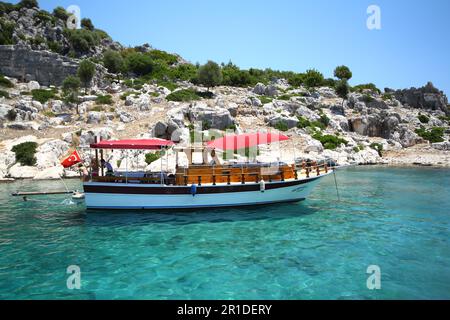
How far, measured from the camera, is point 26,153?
1201 inches

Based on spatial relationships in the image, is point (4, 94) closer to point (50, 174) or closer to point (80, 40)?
point (50, 174)

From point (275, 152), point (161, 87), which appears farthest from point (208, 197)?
point (161, 87)

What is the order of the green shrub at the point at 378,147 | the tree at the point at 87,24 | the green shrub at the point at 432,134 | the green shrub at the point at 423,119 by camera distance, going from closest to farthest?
the green shrub at the point at 378,147 < the green shrub at the point at 432,134 < the green shrub at the point at 423,119 < the tree at the point at 87,24

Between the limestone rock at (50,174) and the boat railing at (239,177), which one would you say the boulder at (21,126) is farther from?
the boat railing at (239,177)

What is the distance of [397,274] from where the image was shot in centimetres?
884

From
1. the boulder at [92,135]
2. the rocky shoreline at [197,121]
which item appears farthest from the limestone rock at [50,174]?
the boulder at [92,135]

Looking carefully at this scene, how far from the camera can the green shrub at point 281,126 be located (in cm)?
4632

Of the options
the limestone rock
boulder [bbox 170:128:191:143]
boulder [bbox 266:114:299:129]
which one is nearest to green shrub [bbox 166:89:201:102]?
boulder [bbox 266:114:299:129]

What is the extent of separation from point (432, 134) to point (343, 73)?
143 ft

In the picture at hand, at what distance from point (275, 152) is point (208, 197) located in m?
22.2

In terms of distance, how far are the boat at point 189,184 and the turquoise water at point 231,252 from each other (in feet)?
2.36

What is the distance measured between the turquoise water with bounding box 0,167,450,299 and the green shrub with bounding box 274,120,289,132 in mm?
29171

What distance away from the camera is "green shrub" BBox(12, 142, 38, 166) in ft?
98.8
